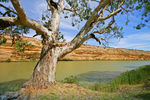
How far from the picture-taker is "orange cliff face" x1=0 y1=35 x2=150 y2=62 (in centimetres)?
1773

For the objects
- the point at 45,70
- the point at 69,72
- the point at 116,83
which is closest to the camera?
the point at 45,70

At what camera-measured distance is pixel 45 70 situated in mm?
2947

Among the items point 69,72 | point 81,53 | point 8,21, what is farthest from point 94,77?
point 81,53

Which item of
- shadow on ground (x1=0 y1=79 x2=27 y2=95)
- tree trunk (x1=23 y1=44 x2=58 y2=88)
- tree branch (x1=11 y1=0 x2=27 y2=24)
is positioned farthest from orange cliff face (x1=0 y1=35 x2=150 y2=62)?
tree branch (x1=11 y1=0 x2=27 y2=24)

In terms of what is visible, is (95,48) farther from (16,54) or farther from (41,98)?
(41,98)

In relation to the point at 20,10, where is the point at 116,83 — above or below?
below

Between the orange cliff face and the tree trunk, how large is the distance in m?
15.5

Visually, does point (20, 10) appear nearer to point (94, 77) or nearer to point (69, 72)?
point (94, 77)

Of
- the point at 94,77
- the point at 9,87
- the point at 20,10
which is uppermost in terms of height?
the point at 20,10

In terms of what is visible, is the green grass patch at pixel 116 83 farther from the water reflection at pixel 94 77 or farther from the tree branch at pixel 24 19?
the tree branch at pixel 24 19

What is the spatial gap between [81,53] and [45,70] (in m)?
23.0

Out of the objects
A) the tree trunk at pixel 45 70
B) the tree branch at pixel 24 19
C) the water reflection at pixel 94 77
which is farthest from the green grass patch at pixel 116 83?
the tree branch at pixel 24 19

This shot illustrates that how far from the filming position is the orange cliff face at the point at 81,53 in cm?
1773

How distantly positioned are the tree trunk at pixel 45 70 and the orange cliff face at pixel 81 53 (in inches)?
611
